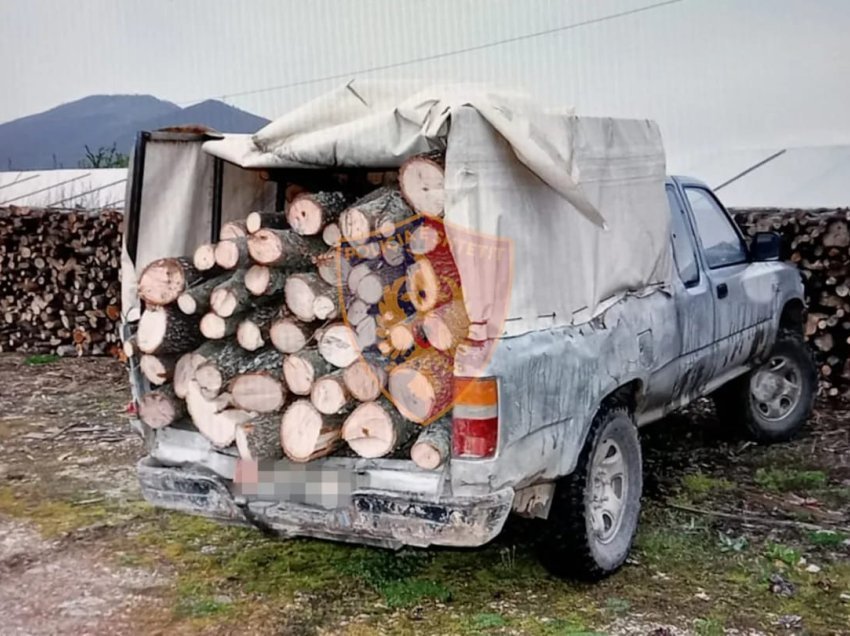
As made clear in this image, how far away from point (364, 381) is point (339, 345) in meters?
0.20

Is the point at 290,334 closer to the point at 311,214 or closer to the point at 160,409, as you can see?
the point at 311,214

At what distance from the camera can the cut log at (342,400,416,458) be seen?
11.8 feet

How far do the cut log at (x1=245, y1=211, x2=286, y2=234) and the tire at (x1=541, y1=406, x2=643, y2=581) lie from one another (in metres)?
1.66

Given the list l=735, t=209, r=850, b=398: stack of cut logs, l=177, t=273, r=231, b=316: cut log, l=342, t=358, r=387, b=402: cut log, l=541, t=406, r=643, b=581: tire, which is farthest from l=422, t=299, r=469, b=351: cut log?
l=735, t=209, r=850, b=398: stack of cut logs

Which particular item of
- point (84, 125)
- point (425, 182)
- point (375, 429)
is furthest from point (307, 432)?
point (84, 125)

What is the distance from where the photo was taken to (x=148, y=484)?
157 inches

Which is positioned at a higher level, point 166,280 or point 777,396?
point 166,280

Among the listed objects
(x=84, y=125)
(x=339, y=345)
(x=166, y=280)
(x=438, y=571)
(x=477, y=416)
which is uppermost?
(x=84, y=125)

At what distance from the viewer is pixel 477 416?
11.1 ft

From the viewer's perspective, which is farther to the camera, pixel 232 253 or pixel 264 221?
pixel 264 221

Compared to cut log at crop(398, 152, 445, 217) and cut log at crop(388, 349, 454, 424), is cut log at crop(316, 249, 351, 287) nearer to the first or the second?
cut log at crop(398, 152, 445, 217)

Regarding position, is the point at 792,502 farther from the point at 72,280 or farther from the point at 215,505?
the point at 72,280

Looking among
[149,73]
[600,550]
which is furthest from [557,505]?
[149,73]

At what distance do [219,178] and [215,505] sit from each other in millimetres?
1620
